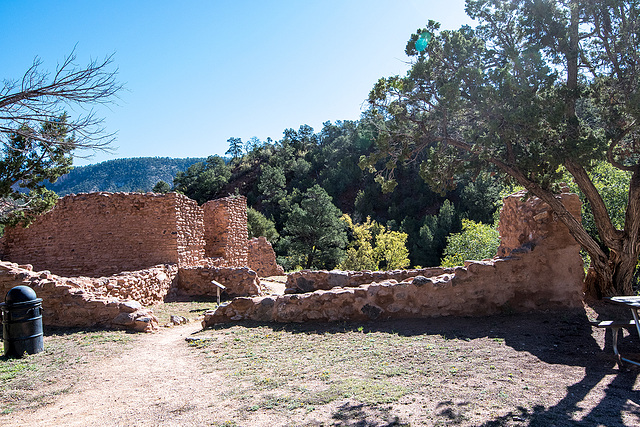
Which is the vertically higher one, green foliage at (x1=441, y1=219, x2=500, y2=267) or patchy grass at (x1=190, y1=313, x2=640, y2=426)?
green foliage at (x1=441, y1=219, x2=500, y2=267)

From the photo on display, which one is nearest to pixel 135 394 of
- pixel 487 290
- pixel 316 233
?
pixel 487 290

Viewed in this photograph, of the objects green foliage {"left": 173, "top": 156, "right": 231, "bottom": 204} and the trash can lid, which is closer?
the trash can lid

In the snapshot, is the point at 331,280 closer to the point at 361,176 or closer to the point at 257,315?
the point at 257,315

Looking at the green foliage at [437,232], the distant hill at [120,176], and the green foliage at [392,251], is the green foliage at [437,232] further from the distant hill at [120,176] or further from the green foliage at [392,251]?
the distant hill at [120,176]

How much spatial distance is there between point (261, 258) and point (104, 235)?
8.63 m

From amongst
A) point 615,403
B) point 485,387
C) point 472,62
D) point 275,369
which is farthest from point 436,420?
point 472,62

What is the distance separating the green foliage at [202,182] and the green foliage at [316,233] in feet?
83.3

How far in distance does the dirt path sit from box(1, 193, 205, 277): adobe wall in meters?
6.46

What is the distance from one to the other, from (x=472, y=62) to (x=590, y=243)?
12.3 ft

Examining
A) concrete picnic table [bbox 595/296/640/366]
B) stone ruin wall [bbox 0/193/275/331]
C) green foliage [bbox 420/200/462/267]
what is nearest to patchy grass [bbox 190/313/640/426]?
concrete picnic table [bbox 595/296/640/366]

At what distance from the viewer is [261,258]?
2020 cm

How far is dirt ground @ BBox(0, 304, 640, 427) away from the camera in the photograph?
12.3 feet

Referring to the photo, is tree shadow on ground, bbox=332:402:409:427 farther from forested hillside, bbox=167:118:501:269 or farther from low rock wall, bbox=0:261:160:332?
forested hillside, bbox=167:118:501:269

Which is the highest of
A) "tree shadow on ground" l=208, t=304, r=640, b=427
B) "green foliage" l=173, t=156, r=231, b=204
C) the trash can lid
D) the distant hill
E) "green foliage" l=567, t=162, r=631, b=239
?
the distant hill
